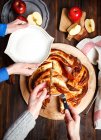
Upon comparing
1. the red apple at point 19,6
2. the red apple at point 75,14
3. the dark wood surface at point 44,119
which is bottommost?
the dark wood surface at point 44,119

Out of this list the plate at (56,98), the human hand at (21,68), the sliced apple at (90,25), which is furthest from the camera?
the sliced apple at (90,25)

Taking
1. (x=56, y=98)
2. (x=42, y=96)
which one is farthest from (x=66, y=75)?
(x=42, y=96)

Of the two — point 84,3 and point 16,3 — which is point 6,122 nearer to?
point 16,3

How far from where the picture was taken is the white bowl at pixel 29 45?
1.24 m

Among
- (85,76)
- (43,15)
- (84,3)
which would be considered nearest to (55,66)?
(85,76)

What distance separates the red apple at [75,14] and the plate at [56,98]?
140 millimetres

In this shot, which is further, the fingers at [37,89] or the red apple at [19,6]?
the red apple at [19,6]

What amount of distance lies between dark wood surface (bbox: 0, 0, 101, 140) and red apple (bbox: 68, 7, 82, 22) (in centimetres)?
8

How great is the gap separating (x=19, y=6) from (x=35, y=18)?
0.30ft

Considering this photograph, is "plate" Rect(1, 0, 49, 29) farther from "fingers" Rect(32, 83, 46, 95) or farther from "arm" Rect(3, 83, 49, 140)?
"arm" Rect(3, 83, 49, 140)

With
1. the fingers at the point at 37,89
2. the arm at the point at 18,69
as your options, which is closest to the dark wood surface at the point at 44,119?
the arm at the point at 18,69

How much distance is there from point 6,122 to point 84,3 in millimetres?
689

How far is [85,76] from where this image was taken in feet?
4.33

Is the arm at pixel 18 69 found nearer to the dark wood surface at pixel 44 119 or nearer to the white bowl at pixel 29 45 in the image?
the white bowl at pixel 29 45
